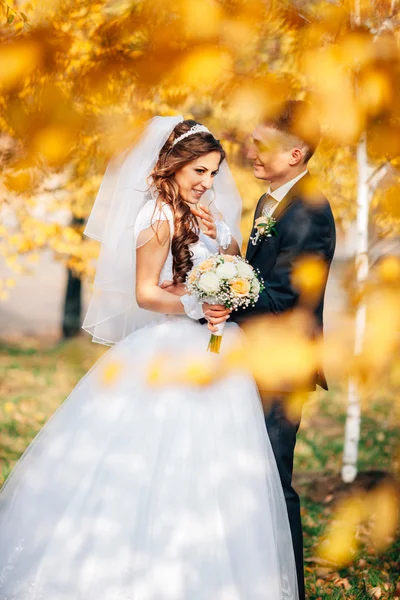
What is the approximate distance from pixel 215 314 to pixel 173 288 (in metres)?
0.37

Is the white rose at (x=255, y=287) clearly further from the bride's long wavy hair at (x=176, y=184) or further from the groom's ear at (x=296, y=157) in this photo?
the groom's ear at (x=296, y=157)

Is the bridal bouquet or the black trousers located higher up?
the bridal bouquet

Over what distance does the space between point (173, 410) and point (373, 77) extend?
1.86 m

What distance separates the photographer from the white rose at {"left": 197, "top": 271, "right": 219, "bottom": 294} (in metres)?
2.83

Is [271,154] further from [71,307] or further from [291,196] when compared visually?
[71,307]

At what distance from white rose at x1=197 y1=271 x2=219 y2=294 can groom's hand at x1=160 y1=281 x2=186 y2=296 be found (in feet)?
1.47

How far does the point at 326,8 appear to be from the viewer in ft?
12.9

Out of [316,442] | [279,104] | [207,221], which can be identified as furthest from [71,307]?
[279,104]

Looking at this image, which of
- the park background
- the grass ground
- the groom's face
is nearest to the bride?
the groom's face

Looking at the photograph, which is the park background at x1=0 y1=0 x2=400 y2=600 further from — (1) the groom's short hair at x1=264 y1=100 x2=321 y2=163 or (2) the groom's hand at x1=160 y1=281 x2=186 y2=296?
(2) the groom's hand at x1=160 y1=281 x2=186 y2=296

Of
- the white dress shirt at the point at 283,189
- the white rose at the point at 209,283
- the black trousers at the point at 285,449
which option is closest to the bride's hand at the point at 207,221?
the white dress shirt at the point at 283,189

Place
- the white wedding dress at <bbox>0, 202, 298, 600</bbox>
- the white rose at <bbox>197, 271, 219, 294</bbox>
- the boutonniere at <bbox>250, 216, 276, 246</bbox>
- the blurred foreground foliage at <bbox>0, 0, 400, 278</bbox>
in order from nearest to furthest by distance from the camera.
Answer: the white wedding dress at <bbox>0, 202, 298, 600</bbox> → the white rose at <bbox>197, 271, 219, 294</bbox> → the boutonniere at <bbox>250, 216, 276, 246</bbox> → the blurred foreground foliage at <bbox>0, 0, 400, 278</bbox>

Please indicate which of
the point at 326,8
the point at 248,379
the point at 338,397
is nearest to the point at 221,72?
the point at 326,8

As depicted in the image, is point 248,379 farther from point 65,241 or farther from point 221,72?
point 65,241
